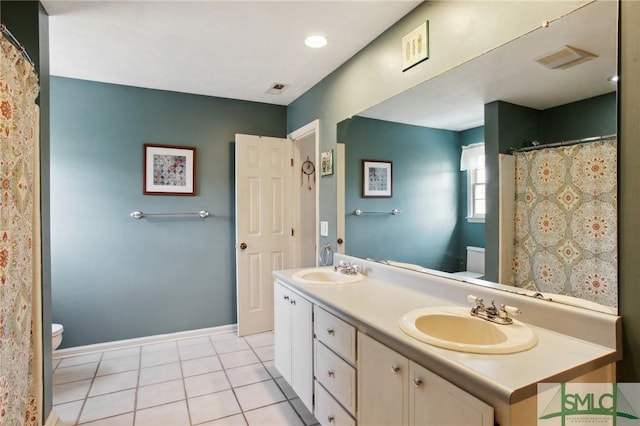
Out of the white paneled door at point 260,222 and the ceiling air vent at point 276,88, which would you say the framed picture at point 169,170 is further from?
the ceiling air vent at point 276,88

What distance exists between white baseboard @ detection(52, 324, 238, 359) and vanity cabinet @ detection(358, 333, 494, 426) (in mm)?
2295

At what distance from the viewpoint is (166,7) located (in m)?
1.87

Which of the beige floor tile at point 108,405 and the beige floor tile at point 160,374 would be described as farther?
the beige floor tile at point 160,374

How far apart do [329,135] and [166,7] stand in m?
1.38

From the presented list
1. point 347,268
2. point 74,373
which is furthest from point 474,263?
point 74,373

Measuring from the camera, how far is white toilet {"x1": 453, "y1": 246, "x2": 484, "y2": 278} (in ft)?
5.24

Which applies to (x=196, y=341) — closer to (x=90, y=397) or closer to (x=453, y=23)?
(x=90, y=397)

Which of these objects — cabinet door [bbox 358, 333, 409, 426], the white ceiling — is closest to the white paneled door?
the white ceiling

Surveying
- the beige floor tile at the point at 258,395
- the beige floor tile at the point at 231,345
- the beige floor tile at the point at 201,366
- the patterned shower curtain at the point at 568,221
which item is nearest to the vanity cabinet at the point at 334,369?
the beige floor tile at the point at 258,395

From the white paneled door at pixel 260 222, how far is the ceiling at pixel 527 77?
5.96 ft

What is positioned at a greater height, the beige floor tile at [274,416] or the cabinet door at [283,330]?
the cabinet door at [283,330]

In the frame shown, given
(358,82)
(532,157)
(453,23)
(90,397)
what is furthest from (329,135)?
(90,397)

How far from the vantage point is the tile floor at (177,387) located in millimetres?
2045

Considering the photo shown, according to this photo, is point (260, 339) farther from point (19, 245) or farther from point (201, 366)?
point (19, 245)
